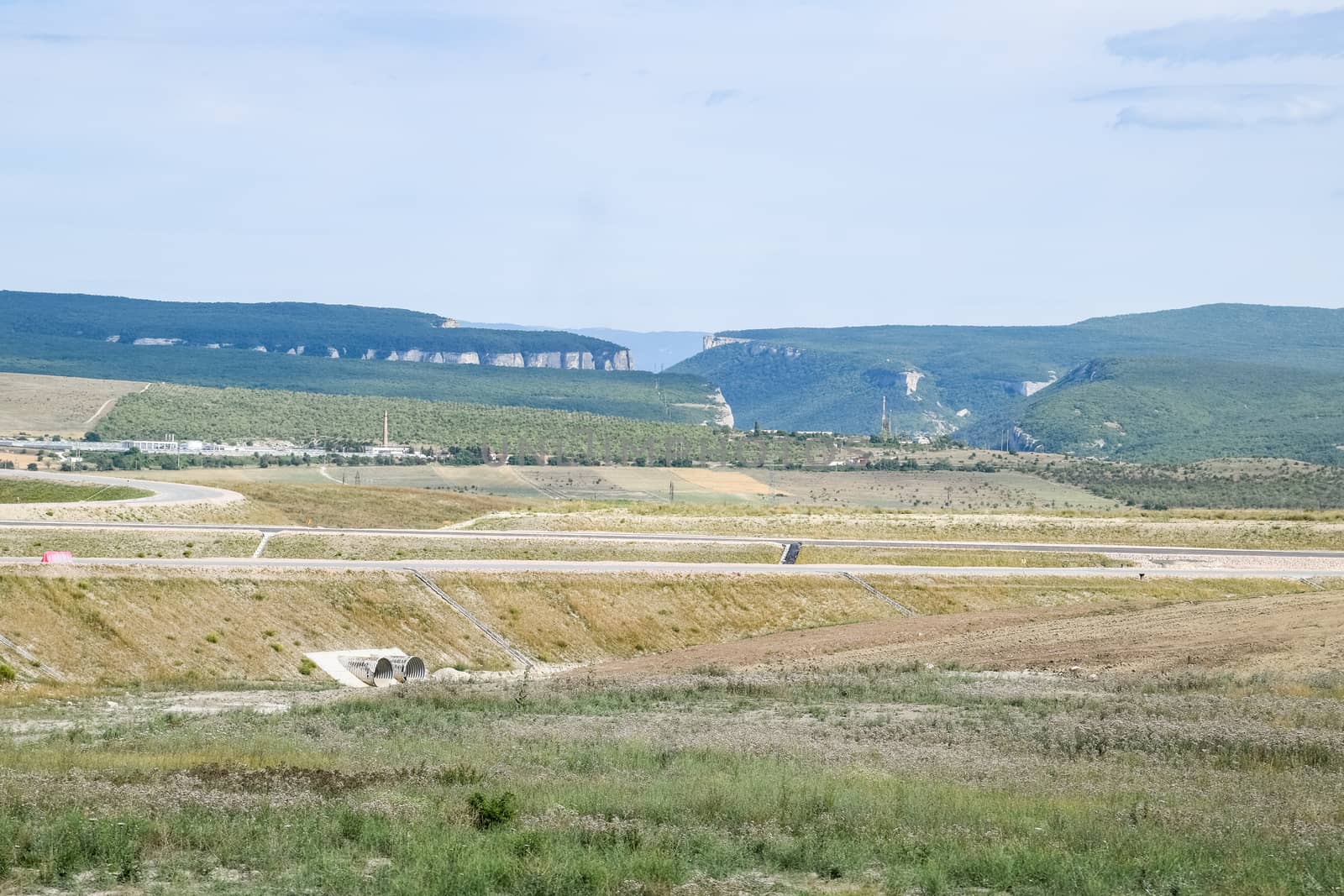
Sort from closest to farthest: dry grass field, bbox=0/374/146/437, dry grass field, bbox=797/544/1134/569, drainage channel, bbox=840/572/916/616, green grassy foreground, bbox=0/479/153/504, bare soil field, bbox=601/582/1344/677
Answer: bare soil field, bbox=601/582/1344/677, drainage channel, bbox=840/572/916/616, dry grass field, bbox=797/544/1134/569, green grassy foreground, bbox=0/479/153/504, dry grass field, bbox=0/374/146/437

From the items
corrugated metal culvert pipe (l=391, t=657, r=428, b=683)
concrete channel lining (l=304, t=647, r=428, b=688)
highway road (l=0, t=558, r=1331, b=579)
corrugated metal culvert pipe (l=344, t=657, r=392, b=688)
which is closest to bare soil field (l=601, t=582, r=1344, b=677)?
corrugated metal culvert pipe (l=391, t=657, r=428, b=683)

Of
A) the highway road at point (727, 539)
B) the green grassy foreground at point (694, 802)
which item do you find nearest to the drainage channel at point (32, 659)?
the green grassy foreground at point (694, 802)

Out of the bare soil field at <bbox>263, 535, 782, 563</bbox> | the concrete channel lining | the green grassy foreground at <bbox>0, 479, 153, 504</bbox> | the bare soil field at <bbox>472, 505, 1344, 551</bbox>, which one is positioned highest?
the green grassy foreground at <bbox>0, 479, 153, 504</bbox>

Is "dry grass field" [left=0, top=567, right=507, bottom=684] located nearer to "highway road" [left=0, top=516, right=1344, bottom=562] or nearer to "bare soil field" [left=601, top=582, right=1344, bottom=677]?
"bare soil field" [left=601, top=582, right=1344, bottom=677]

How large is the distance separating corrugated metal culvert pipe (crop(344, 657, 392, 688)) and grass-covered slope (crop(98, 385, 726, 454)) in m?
108

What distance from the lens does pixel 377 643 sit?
45.0 metres

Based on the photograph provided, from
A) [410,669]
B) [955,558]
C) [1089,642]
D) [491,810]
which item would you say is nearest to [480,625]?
[410,669]

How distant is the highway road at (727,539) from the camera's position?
6228 cm

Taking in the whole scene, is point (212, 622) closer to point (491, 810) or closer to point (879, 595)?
point (879, 595)

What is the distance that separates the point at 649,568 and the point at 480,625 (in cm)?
861

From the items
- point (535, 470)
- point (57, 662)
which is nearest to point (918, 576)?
point (57, 662)

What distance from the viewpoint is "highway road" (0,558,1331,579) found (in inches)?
1889

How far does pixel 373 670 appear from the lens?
133 ft

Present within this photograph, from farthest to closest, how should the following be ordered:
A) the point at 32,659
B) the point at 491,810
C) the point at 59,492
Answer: the point at 59,492, the point at 32,659, the point at 491,810
